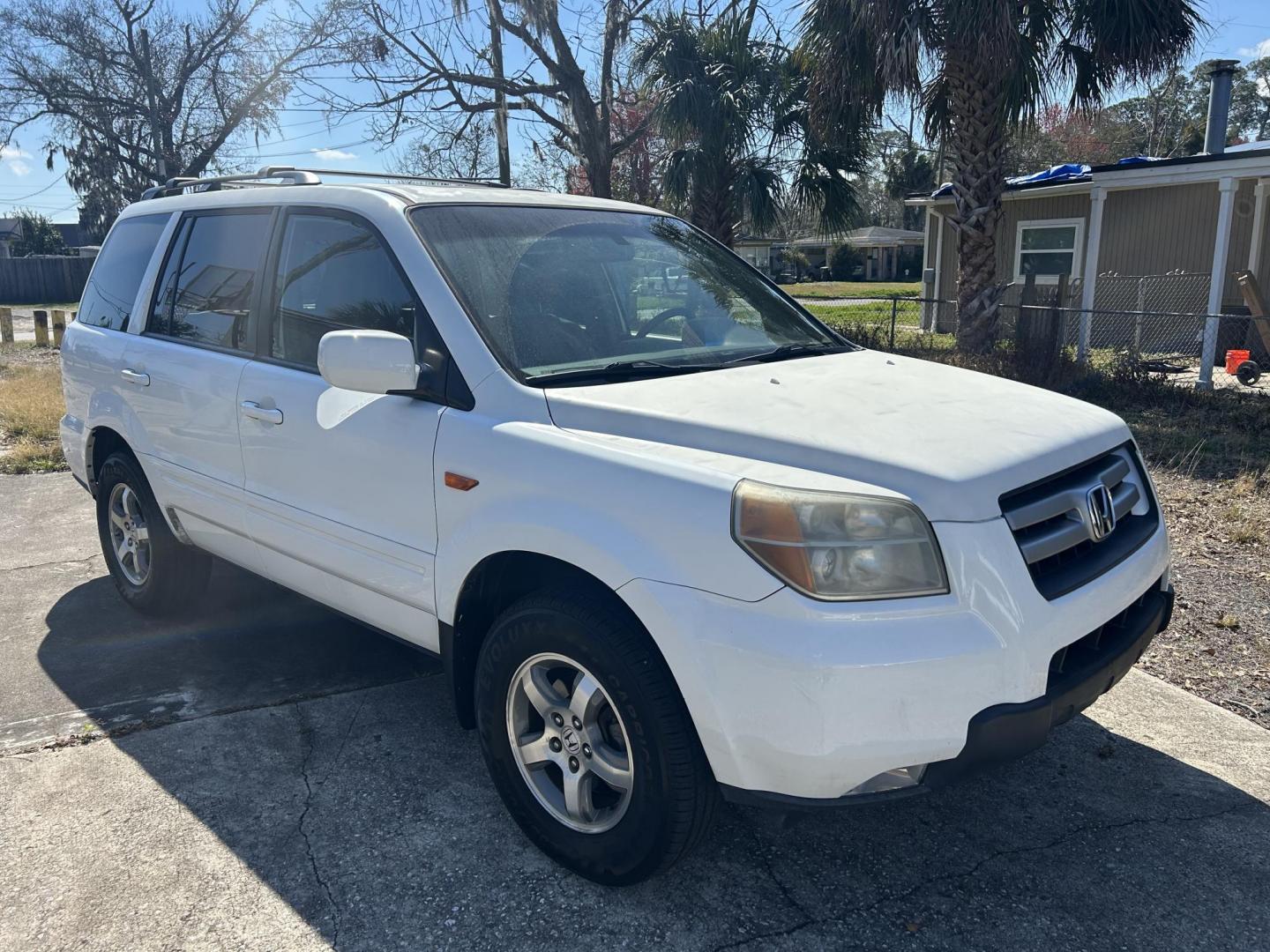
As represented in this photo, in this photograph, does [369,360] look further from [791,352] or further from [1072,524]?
[1072,524]

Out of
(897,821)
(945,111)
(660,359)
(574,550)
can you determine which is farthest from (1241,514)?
(945,111)

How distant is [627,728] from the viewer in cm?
257

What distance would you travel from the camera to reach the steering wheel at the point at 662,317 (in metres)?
3.49

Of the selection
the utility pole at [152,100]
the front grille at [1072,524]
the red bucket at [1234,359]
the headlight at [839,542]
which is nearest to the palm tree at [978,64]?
the red bucket at [1234,359]

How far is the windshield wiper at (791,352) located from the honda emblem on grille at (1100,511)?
1.17 meters

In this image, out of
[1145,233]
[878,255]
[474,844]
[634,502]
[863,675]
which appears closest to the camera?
[863,675]

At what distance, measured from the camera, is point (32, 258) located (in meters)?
41.2

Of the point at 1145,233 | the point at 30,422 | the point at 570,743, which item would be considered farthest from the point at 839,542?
the point at 1145,233

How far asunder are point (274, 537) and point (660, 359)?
5.41ft

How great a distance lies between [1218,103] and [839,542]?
1671 centimetres

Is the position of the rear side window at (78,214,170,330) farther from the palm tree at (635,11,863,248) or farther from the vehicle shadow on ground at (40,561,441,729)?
the palm tree at (635,11,863,248)

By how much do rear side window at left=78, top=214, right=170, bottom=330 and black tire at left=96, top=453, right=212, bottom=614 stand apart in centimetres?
73

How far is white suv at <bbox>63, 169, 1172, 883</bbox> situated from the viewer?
2.34 meters

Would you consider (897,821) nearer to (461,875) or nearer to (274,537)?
(461,875)
